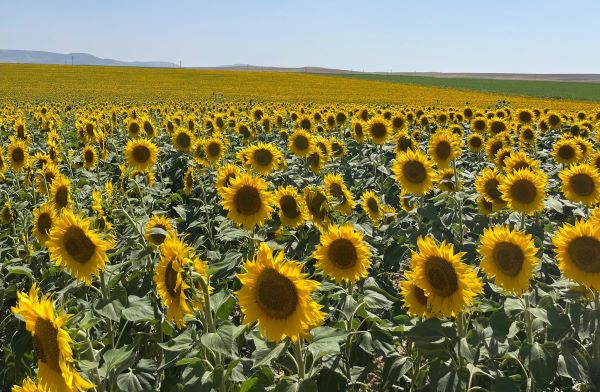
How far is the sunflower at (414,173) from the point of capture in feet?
17.3

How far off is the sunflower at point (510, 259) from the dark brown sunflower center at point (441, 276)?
0.51 m

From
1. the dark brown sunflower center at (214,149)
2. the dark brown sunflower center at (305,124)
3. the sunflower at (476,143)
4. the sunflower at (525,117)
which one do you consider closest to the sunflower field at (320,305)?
the dark brown sunflower center at (214,149)

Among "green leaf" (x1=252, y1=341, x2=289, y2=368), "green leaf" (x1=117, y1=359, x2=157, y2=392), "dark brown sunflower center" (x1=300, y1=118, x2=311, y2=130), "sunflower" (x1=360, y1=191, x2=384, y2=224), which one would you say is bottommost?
"green leaf" (x1=117, y1=359, x2=157, y2=392)

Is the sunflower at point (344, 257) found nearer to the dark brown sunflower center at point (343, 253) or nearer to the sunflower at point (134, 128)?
the dark brown sunflower center at point (343, 253)

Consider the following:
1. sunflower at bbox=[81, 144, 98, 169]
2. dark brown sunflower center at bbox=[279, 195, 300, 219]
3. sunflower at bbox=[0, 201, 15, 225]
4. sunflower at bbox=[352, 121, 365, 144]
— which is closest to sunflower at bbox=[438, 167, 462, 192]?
dark brown sunflower center at bbox=[279, 195, 300, 219]

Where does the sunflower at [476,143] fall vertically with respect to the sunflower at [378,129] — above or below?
below

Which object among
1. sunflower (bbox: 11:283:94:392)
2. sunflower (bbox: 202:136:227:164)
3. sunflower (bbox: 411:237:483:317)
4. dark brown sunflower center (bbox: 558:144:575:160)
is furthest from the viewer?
sunflower (bbox: 202:136:227:164)

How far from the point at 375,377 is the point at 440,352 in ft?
7.07

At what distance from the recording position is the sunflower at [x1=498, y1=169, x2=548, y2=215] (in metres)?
4.24

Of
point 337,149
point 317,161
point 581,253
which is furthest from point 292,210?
point 337,149

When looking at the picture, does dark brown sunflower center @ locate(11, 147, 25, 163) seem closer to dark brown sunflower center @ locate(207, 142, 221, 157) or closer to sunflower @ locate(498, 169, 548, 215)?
dark brown sunflower center @ locate(207, 142, 221, 157)

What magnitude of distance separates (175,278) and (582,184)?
3887 mm

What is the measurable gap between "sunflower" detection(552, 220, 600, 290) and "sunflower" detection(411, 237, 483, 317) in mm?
685

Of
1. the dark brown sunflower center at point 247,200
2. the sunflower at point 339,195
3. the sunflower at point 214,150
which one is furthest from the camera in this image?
the sunflower at point 214,150
